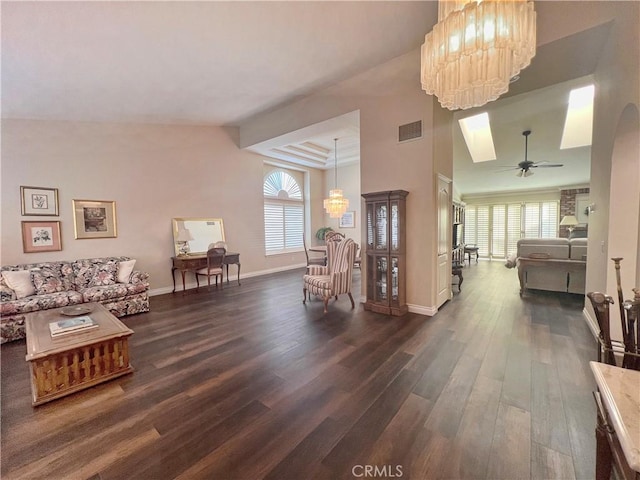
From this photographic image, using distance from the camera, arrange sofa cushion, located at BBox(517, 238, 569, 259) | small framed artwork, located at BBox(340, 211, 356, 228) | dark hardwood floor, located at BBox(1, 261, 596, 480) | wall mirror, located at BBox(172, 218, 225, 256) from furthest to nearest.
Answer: small framed artwork, located at BBox(340, 211, 356, 228) → wall mirror, located at BBox(172, 218, 225, 256) → sofa cushion, located at BBox(517, 238, 569, 259) → dark hardwood floor, located at BBox(1, 261, 596, 480)

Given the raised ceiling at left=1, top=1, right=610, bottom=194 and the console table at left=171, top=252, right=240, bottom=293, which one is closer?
the raised ceiling at left=1, top=1, right=610, bottom=194

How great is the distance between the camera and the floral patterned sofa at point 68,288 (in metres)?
3.31

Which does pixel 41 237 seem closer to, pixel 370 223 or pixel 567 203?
pixel 370 223

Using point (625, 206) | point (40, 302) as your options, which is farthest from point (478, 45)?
point (40, 302)

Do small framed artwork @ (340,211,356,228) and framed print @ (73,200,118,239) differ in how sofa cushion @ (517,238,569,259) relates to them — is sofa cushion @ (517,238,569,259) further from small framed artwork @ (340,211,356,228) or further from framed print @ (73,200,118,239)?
framed print @ (73,200,118,239)

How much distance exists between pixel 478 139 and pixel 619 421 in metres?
7.31

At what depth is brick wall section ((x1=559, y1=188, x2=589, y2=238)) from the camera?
893 centimetres

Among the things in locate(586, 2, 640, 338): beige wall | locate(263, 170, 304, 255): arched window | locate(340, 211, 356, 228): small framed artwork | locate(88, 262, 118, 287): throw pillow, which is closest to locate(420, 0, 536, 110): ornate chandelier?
locate(586, 2, 640, 338): beige wall

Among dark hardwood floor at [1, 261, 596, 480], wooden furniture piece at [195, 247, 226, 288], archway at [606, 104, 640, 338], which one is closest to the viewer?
dark hardwood floor at [1, 261, 596, 480]

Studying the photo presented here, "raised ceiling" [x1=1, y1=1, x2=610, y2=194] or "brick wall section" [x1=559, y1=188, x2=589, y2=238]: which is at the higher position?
"raised ceiling" [x1=1, y1=1, x2=610, y2=194]

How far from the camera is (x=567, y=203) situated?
9.06 m

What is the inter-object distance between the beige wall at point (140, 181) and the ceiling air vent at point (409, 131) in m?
4.24

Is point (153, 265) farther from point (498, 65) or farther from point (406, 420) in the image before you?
point (498, 65)

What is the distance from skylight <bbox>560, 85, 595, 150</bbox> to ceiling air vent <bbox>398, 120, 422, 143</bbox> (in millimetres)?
3657
